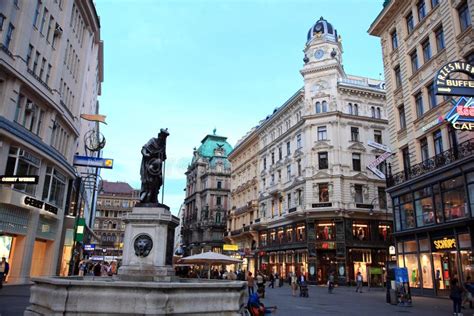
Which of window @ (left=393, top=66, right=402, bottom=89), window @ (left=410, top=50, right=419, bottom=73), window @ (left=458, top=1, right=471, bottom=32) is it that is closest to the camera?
window @ (left=458, top=1, right=471, bottom=32)

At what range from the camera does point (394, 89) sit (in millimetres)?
30656

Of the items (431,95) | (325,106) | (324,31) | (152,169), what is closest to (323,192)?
(325,106)

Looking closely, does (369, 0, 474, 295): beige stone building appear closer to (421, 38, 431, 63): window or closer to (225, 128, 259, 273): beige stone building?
(421, 38, 431, 63): window

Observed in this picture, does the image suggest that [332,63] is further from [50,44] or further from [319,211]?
[50,44]

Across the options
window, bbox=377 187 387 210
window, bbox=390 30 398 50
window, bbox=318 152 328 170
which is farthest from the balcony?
window, bbox=377 187 387 210

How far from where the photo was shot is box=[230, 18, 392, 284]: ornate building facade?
41812 mm

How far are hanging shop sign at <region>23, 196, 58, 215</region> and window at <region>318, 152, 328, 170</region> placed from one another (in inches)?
1127

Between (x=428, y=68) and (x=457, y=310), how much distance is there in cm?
1671

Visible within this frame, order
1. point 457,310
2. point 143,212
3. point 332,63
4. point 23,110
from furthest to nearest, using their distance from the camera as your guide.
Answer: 1. point 332,63
2. point 23,110
3. point 457,310
4. point 143,212

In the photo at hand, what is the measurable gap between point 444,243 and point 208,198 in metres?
63.5

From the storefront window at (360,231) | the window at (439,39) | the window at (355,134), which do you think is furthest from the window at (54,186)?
the window at (355,134)

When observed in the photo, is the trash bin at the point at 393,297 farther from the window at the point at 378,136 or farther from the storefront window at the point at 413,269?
the window at the point at 378,136

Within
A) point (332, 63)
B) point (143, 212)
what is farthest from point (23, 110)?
point (332, 63)

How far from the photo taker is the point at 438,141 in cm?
2464
